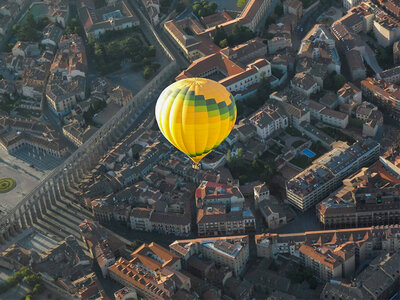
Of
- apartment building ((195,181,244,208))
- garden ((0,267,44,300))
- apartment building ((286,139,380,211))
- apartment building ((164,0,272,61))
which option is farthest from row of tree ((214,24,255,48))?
garden ((0,267,44,300))

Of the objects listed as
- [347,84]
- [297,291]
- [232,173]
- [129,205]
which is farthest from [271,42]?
[297,291]

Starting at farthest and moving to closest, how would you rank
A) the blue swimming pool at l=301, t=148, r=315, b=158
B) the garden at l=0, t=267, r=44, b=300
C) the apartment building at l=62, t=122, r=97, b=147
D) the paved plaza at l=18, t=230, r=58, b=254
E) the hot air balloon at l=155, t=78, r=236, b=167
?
the apartment building at l=62, t=122, r=97, b=147 → the blue swimming pool at l=301, t=148, r=315, b=158 → the paved plaza at l=18, t=230, r=58, b=254 → the garden at l=0, t=267, r=44, b=300 → the hot air balloon at l=155, t=78, r=236, b=167

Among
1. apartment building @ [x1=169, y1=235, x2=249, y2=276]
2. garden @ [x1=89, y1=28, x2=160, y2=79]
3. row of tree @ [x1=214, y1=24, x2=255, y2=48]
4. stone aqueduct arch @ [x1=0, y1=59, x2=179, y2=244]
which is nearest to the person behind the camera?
apartment building @ [x1=169, y1=235, x2=249, y2=276]

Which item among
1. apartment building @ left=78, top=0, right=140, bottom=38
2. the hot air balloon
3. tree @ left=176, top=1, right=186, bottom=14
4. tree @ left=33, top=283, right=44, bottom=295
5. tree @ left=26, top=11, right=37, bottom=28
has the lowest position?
tree @ left=33, top=283, right=44, bottom=295

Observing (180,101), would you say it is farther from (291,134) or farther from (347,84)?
(347,84)

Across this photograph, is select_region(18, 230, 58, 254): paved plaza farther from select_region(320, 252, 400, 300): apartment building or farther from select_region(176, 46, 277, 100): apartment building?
select_region(320, 252, 400, 300): apartment building

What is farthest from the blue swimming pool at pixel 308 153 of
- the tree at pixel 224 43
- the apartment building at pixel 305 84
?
the tree at pixel 224 43
